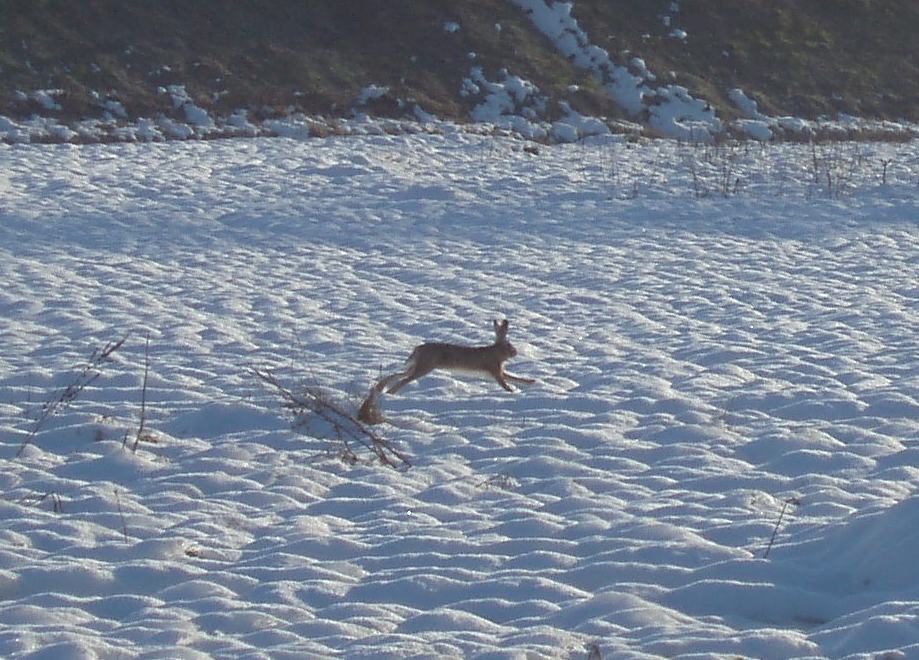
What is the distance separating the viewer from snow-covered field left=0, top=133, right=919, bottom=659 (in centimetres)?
539

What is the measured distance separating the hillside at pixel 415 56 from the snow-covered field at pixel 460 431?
370 inches

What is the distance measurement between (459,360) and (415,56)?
883 inches

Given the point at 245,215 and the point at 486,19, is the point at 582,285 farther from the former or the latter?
the point at 486,19

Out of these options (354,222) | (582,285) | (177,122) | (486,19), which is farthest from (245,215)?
(486,19)

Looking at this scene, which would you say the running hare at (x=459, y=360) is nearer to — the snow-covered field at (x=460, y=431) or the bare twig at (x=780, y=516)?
the snow-covered field at (x=460, y=431)

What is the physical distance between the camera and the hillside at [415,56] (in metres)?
27.0

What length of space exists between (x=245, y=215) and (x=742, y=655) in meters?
12.8

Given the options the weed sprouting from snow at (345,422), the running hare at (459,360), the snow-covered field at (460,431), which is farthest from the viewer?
the running hare at (459,360)

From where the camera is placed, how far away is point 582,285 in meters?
13.6

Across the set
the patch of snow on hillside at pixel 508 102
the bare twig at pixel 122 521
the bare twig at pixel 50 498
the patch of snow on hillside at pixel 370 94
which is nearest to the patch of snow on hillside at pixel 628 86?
the patch of snow on hillside at pixel 508 102

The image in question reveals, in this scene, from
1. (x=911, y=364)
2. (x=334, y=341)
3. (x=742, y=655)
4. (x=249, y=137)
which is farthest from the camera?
(x=249, y=137)

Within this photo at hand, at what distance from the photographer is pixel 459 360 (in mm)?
9148

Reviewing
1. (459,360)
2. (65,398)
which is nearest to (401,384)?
(459,360)

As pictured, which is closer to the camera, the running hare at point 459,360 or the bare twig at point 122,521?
the bare twig at point 122,521
